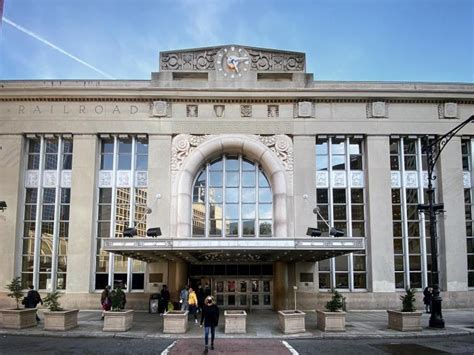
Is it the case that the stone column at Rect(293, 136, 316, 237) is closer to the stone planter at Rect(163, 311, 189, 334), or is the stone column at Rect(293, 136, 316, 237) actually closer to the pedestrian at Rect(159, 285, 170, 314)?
the pedestrian at Rect(159, 285, 170, 314)

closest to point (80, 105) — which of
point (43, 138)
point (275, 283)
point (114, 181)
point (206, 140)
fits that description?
point (43, 138)

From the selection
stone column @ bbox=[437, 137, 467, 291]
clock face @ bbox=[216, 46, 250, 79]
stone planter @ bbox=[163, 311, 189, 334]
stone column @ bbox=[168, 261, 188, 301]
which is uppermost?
clock face @ bbox=[216, 46, 250, 79]

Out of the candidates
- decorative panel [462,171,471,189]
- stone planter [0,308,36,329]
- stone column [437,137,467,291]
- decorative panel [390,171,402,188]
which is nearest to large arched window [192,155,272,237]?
decorative panel [390,171,402,188]

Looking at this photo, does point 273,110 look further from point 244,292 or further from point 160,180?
point 244,292

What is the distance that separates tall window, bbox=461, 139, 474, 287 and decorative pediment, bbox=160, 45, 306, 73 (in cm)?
1192

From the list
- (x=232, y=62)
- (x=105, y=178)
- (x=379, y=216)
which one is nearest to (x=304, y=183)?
(x=379, y=216)

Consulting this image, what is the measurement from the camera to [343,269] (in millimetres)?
28594

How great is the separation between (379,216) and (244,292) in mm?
9492

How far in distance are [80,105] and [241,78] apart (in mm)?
10291

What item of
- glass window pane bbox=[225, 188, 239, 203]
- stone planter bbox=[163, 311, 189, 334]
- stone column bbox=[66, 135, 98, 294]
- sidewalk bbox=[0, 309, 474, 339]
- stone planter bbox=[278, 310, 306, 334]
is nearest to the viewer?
sidewalk bbox=[0, 309, 474, 339]

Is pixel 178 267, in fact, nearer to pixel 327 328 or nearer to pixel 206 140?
pixel 206 140

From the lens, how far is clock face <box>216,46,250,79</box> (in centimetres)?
2959

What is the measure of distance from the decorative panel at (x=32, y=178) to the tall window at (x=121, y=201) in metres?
4.03

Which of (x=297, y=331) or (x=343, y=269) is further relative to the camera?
(x=343, y=269)
